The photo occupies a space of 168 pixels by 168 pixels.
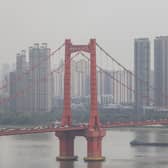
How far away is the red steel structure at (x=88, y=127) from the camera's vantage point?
75.0ft

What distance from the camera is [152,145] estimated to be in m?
30.2

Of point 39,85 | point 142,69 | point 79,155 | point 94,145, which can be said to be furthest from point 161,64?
point 94,145

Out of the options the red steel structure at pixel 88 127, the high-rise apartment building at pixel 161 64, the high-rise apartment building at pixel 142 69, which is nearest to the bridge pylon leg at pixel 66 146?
the red steel structure at pixel 88 127

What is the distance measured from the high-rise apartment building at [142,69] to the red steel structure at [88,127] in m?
27.9

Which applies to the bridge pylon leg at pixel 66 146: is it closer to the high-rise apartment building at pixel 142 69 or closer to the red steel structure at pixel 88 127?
the red steel structure at pixel 88 127

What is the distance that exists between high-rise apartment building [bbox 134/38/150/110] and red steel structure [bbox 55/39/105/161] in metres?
27.9

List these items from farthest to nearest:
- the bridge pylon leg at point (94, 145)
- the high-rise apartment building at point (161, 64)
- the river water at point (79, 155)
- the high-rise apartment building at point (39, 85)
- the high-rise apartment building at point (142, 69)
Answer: the high-rise apartment building at point (161, 64), the high-rise apartment building at point (142, 69), the high-rise apartment building at point (39, 85), the bridge pylon leg at point (94, 145), the river water at point (79, 155)

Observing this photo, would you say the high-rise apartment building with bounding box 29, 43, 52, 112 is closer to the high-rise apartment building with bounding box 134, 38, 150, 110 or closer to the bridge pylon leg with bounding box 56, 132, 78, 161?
the high-rise apartment building with bounding box 134, 38, 150, 110

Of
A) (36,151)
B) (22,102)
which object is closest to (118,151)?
(36,151)

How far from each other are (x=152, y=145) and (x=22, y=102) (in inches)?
904

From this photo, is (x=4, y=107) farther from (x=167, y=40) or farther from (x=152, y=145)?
(x=152, y=145)

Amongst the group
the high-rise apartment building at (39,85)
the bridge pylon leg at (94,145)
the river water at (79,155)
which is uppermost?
the high-rise apartment building at (39,85)

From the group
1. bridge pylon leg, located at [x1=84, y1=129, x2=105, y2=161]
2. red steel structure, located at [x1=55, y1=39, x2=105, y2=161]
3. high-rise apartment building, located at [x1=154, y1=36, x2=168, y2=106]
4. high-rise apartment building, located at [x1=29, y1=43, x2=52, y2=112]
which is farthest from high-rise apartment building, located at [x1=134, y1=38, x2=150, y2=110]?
bridge pylon leg, located at [x1=84, y1=129, x2=105, y2=161]

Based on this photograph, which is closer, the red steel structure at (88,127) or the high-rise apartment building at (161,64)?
the red steel structure at (88,127)
